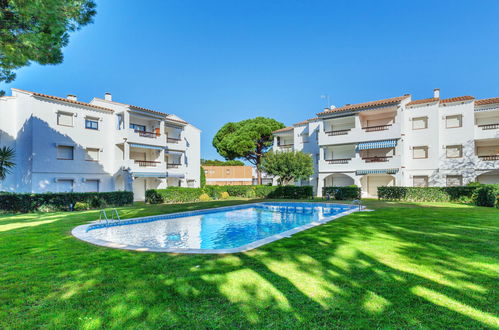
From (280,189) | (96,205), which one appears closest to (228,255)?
(96,205)

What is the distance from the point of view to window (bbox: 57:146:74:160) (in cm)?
2577

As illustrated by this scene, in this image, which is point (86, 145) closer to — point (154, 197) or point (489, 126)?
point (154, 197)

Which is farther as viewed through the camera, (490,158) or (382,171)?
(382,171)

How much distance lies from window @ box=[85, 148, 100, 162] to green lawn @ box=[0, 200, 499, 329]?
71.5ft

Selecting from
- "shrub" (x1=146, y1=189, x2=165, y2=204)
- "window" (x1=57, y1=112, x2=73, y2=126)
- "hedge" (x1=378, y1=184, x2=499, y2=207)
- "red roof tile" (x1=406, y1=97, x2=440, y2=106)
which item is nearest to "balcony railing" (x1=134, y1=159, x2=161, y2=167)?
"shrub" (x1=146, y1=189, x2=165, y2=204)

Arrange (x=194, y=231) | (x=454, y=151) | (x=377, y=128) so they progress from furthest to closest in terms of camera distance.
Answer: (x=377, y=128) < (x=454, y=151) < (x=194, y=231)

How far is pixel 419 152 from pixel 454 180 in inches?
175

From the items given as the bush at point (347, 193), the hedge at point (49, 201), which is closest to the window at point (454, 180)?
the bush at point (347, 193)

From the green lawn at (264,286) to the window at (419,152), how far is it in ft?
80.3

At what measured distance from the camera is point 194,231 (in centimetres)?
1393

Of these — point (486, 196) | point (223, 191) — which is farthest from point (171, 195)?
point (486, 196)

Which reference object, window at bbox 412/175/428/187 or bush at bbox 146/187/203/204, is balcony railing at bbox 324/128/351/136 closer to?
window at bbox 412/175/428/187

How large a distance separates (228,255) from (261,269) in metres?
1.48

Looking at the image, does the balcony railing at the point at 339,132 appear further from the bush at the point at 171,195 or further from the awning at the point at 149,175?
the awning at the point at 149,175
